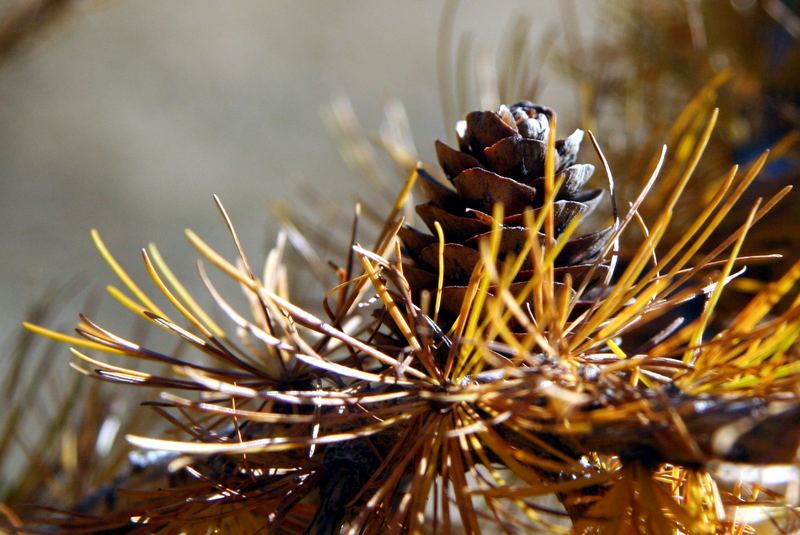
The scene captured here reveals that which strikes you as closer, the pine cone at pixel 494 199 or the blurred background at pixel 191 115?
the pine cone at pixel 494 199

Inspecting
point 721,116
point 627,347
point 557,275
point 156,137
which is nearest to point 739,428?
point 557,275

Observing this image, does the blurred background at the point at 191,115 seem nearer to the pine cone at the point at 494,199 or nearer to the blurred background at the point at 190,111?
the blurred background at the point at 190,111

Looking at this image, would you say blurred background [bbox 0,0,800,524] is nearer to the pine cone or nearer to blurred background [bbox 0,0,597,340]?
blurred background [bbox 0,0,597,340]

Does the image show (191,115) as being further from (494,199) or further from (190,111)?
(494,199)

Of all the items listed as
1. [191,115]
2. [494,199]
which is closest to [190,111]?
[191,115]

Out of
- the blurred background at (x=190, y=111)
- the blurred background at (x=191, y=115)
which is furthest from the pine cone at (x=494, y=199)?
the blurred background at (x=190, y=111)

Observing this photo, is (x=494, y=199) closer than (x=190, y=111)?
Yes
